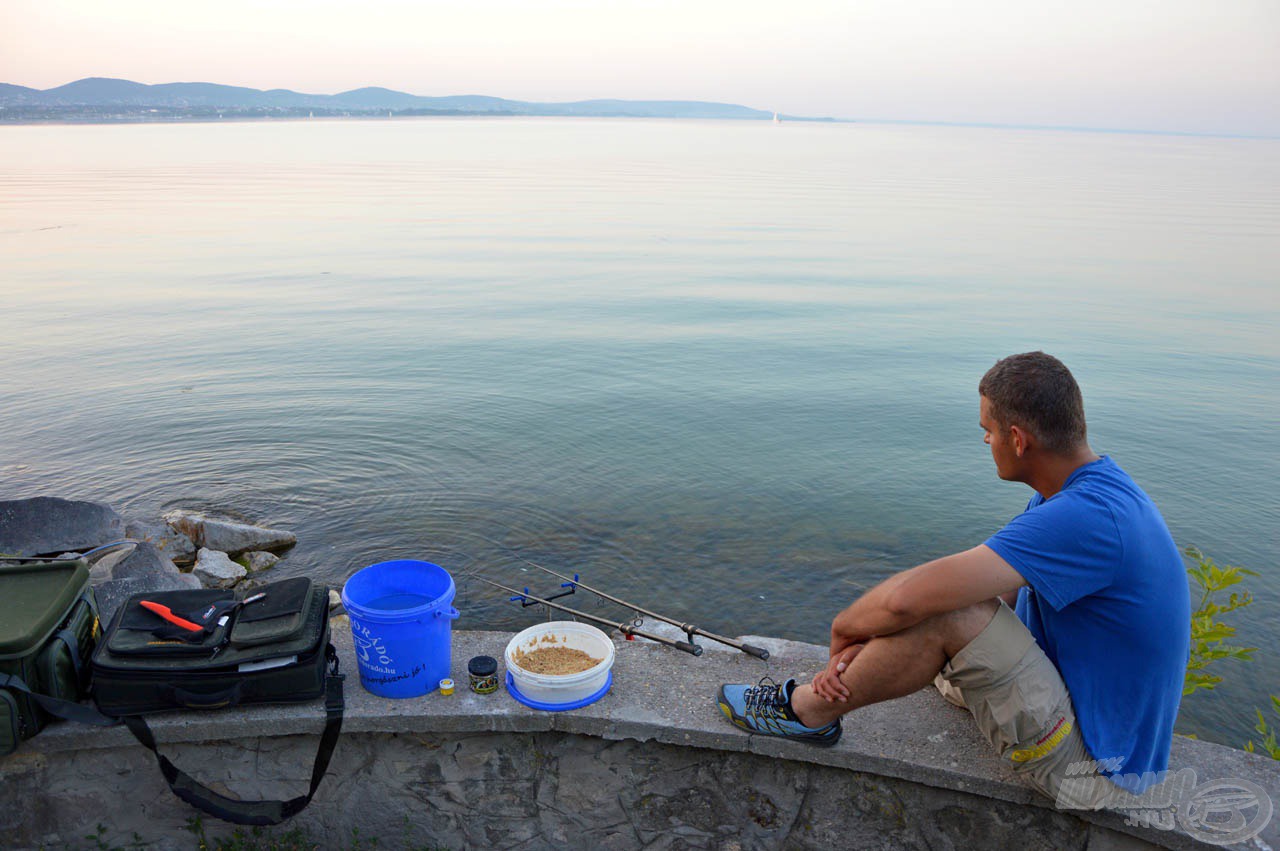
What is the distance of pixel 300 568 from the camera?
7.12 meters

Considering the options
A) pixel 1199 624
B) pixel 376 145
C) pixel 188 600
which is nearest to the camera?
pixel 188 600

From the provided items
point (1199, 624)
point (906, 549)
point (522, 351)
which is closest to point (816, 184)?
point (522, 351)

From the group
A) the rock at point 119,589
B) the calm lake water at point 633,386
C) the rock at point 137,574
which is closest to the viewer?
the rock at point 119,589

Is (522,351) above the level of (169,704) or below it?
below

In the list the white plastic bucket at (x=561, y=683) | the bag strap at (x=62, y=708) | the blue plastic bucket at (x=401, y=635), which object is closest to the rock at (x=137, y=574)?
the bag strap at (x=62, y=708)

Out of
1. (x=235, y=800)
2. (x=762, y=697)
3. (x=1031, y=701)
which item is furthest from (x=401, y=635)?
(x=1031, y=701)

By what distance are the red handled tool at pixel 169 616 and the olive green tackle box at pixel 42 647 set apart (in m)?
0.25

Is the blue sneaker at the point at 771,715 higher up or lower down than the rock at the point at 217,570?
higher up

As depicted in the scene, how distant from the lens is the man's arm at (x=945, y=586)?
9.05ft

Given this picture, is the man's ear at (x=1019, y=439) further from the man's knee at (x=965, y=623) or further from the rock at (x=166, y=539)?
the rock at (x=166, y=539)

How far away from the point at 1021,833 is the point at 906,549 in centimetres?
468

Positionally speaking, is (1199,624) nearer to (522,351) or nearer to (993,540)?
(993,540)

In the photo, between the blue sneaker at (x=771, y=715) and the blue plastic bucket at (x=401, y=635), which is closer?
the blue sneaker at (x=771, y=715)

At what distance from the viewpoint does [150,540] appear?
7070 mm
